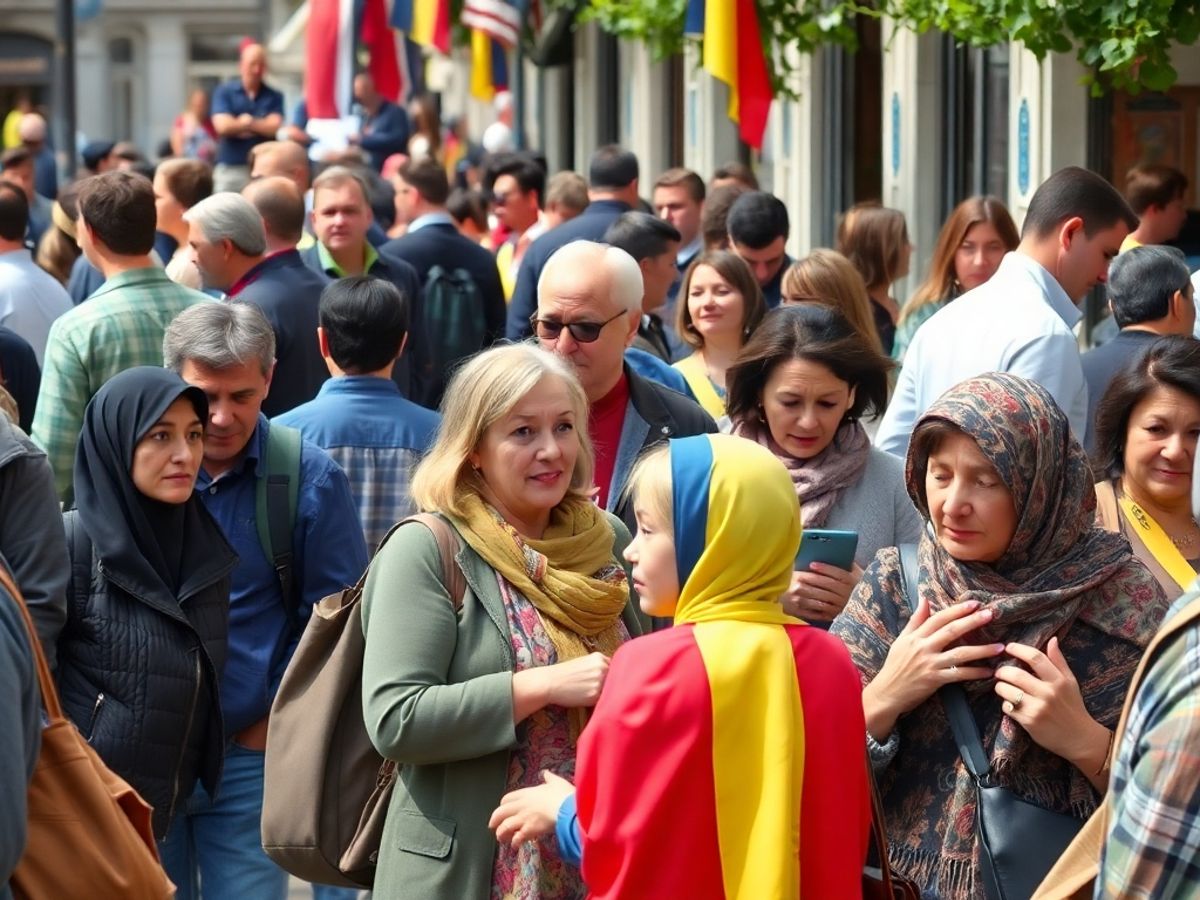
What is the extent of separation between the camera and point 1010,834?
3738 mm

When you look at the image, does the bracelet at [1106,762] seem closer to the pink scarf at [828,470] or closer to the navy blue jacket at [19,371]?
the pink scarf at [828,470]

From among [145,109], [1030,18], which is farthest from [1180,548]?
[145,109]

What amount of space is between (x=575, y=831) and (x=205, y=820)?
1.68 m

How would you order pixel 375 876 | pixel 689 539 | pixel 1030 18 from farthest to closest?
pixel 1030 18 → pixel 375 876 → pixel 689 539

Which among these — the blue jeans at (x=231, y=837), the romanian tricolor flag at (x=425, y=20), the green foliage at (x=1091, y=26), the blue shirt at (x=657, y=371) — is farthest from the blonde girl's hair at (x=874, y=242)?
the romanian tricolor flag at (x=425, y=20)

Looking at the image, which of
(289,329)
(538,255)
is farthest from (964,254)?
(289,329)

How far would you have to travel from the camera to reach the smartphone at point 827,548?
458 cm

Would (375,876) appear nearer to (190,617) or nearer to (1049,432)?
(190,617)

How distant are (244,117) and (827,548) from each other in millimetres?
13248

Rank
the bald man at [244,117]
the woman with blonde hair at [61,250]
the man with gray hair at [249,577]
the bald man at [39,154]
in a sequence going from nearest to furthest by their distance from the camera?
1. the man with gray hair at [249,577]
2. the woman with blonde hair at [61,250]
3. the bald man at [244,117]
4. the bald man at [39,154]

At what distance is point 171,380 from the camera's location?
4758 millimetres

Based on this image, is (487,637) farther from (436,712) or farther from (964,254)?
(964,254)

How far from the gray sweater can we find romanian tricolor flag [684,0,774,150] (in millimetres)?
5947

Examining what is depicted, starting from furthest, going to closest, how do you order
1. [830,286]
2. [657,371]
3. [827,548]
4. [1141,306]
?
1. [830,286]
2. [1141,306]
3. [657,371]
4. [827,548]
